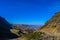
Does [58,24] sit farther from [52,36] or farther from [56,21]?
[52,36]

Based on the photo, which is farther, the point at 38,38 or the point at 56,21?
the point at 56,21

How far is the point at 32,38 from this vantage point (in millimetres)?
31234

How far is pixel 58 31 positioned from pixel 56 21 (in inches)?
185

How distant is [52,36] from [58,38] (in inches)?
52.0

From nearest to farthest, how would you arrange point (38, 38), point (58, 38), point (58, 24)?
point (58, 38) < point (38, 38) < point (58, 24)

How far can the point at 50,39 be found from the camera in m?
28.4

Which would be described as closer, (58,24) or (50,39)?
(50,39)

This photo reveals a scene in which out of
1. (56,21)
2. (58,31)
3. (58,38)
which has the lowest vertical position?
(58,38)

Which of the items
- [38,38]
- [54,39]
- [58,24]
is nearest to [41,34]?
[38,38]

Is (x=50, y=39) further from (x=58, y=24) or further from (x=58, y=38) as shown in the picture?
(x=58, y=24)

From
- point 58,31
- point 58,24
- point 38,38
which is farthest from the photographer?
point 58,24

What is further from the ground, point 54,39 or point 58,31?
point 58,31

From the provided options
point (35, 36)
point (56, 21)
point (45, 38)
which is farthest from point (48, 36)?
point (56, 21)

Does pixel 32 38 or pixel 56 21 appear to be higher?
pixel 56 21
